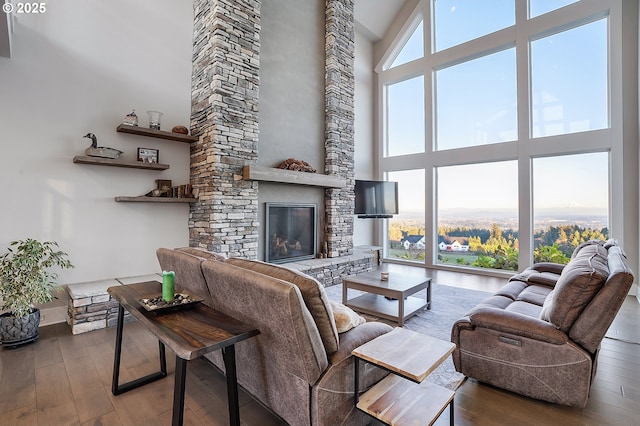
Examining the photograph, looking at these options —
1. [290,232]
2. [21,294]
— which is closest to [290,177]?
[290,232]

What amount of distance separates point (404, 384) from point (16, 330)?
133 inches

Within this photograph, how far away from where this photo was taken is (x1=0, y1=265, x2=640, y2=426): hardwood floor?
191 cm

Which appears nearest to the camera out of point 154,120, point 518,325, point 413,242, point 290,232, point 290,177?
point 518,325

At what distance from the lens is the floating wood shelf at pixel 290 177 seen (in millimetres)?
4367

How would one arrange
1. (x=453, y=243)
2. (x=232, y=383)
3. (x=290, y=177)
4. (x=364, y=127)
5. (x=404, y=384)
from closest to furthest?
(x=232, y=383), (x=404, y=384), (x=290, y=177), (x=453, y=243), (x=364, y=127)

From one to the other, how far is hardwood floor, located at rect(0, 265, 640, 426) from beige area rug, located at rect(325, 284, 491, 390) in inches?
6.0

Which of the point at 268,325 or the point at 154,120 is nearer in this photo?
the point at 268,325

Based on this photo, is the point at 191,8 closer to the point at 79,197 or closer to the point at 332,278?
the point at 79,197

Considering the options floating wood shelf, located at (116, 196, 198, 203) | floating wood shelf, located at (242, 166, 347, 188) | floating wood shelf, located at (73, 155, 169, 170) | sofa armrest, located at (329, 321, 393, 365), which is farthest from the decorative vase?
sofa armrest, located at (329, 321, 393, 365)

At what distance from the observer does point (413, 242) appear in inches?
280

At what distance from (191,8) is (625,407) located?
20.3ft

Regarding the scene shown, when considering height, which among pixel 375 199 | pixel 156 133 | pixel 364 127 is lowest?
pixel 375 199

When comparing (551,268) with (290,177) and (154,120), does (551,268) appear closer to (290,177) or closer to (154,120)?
(290,177)

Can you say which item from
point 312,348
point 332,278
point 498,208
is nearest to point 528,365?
point 312,348
